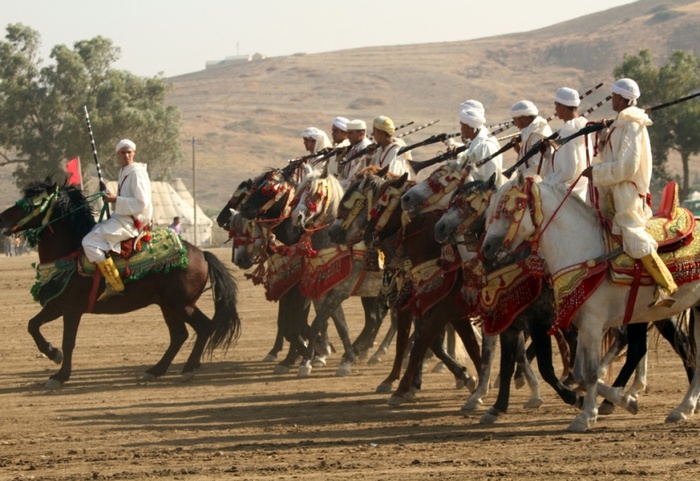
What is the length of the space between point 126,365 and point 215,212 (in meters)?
60.9

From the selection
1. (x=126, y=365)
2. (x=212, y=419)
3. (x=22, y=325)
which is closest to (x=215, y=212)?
(x=22, y=325)

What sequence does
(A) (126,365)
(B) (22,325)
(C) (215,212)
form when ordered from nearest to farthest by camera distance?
(A) (126,365) → (B) (22,325) → (C) (215,212)

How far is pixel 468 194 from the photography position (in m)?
12.1

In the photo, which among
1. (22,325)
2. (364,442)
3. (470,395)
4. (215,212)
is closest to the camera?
(364,442)

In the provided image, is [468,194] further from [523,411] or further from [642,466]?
[642,466]

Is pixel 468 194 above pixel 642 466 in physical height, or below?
above

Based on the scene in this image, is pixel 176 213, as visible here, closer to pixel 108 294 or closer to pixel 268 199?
pixel 268 199

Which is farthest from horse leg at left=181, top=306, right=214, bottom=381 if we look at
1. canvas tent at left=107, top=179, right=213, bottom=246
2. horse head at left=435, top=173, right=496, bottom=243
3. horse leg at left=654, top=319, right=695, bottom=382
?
canvas tent at left=107, top=179, right=213, bottom=246

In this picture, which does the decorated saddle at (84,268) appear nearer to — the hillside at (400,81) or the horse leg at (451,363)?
the horse leg at (451,363)

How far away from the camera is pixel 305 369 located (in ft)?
51.2

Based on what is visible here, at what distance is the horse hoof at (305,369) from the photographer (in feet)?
51.0

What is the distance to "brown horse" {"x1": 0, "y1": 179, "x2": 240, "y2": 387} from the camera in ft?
49.9

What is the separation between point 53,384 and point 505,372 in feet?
18.9

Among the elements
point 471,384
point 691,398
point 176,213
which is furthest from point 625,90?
point 176,213
